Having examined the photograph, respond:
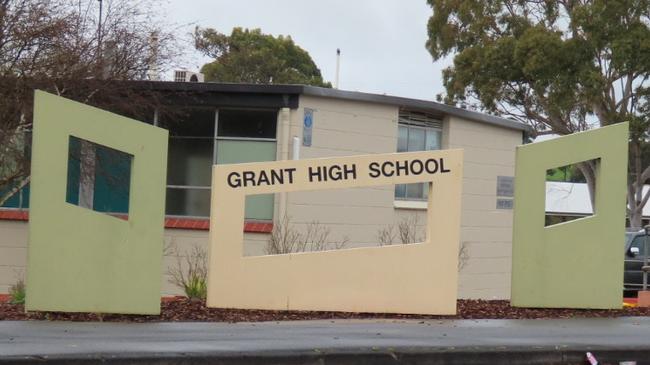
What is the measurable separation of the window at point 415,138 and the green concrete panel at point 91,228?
34.5ft

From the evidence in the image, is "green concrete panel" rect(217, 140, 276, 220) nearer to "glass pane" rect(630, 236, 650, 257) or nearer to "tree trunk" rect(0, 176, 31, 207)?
"tree trunk" rect(0, 176, 31, 207)

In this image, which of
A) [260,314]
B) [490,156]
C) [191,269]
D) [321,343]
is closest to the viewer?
[321,343]

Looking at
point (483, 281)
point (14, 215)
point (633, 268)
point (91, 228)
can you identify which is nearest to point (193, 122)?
point (14, 215)

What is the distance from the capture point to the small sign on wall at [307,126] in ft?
64.0

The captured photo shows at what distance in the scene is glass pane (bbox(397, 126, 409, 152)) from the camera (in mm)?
21531

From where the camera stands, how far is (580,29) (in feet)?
114

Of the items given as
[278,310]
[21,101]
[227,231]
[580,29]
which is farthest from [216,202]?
[580,29]

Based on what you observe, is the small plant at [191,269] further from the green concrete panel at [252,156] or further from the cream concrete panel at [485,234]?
the cream concrete panel at [485,234]

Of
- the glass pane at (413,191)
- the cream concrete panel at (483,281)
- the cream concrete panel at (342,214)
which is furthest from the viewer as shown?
the cream concrete panel at (483,281)

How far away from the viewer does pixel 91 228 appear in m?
11.2

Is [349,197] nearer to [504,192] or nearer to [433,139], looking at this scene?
[433,139]

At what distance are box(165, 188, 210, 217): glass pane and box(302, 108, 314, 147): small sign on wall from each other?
222 centimetres

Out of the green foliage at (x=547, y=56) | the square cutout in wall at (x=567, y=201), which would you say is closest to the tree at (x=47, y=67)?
the green foliage at (x=547, y=56)

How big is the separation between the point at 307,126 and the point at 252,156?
123cm
